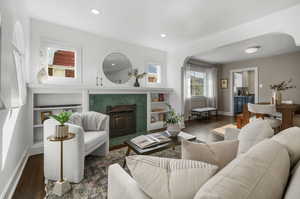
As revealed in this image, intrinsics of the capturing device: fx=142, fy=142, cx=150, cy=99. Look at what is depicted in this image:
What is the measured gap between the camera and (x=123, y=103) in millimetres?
3693

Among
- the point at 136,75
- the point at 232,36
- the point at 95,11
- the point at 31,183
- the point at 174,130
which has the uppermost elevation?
the point at 95,11

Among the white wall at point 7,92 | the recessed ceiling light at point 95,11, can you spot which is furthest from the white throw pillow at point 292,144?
the recessed ceiling light at point 95,11

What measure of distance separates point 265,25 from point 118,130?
3.72 meters

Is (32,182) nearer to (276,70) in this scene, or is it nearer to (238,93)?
(276,70)

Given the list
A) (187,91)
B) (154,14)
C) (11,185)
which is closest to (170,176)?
(11,185)

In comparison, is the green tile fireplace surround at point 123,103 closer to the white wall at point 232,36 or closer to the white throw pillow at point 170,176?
the white wall at point 232,36

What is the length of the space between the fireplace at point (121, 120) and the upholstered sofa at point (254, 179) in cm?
279

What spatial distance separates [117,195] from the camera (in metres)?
0.79

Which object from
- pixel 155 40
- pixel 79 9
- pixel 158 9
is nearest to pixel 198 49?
pixel 155 40

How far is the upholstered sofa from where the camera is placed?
16.2 inches

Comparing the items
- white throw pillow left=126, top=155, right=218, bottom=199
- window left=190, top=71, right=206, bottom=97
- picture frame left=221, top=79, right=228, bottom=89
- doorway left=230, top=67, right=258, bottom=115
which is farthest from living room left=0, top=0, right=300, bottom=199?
picture frame left=221, top=79, right=228, bottom=89

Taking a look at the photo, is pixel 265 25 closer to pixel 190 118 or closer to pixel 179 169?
pixel 179 169

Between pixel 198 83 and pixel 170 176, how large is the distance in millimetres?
6041

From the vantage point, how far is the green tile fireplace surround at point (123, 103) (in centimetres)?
323
